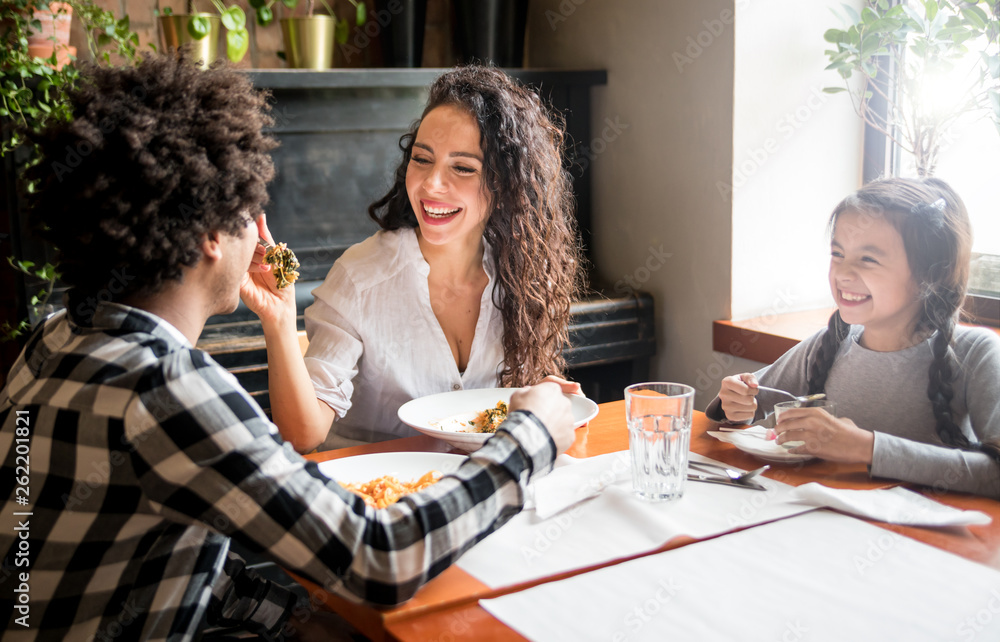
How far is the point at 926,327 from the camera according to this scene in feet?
4.40

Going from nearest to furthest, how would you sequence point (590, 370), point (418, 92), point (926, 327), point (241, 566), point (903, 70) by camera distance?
point (241, 566) → point (926, 327) → point (903, 70) → point (418, 92) → point (590, 370)

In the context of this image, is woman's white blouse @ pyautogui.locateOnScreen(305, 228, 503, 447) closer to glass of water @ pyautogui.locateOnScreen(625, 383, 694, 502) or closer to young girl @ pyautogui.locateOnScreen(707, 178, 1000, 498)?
young girl @ pyautogui.locateOnScreen(707, 178, 1000, 498)

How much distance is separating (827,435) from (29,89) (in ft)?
6.52

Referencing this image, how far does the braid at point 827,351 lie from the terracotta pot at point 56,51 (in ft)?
→ 6.29

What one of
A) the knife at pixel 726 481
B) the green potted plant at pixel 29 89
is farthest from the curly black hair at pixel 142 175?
the green potted plant at pixel 29 89

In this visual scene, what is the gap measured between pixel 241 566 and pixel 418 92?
1.77m

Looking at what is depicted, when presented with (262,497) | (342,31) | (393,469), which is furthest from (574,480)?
(342,31)

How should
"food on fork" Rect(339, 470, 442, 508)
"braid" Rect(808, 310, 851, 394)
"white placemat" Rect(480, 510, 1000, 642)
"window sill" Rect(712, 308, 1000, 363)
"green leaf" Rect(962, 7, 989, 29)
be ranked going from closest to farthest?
"white placemat" Rect(480, 510, 1000, 642), "food on fork" Rect(339, 470, 442, 508), "braid" Rect(808, 310, 851, 394), "green leaf" Rect(962, 7, 989, 29), "window sill" Rect(712, 308, 1000, 363)

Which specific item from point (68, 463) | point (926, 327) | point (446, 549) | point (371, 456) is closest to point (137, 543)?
point (68, 463)

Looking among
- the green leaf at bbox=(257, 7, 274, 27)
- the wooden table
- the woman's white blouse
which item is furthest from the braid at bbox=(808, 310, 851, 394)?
the green leaf at bbox=(257, 7, 274, 27)

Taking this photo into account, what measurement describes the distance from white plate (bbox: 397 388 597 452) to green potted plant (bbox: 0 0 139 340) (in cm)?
112

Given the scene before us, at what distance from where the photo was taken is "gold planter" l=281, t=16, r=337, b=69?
8.34 feet

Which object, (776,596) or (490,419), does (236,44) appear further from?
(776,596)

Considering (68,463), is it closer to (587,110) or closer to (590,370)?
(590,370)
